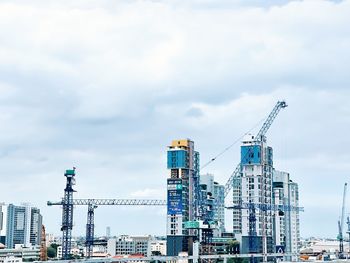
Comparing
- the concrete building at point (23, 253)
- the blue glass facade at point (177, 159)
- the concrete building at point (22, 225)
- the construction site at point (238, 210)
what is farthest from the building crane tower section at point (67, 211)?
the concrete building at point (22, 225)

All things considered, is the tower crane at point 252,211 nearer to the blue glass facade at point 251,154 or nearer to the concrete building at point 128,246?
the blue glass facade at point 251,154

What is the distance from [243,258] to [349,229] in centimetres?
4407

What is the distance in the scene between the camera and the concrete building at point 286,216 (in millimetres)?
143250

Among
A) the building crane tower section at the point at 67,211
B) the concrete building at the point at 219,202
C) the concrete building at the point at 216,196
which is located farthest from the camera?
the concrete building at the point at 219,202

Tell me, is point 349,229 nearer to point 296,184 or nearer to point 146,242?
point 296,184

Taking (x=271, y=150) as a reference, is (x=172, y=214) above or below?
below

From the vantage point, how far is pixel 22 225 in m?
177

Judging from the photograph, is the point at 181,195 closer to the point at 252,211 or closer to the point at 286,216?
the point at 252,211

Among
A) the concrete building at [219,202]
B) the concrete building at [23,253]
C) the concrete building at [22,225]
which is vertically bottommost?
the concrete building at [23,253]

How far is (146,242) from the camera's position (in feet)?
560

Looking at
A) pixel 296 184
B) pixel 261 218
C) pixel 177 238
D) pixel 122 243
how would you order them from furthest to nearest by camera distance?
pixel 122 243 < pixel 296 184 < pixel 261 218 < pixel 177 238

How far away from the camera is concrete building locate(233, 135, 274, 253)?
133 meters

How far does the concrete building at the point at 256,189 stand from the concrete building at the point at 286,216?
468cm

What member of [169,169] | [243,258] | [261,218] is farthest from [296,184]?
[169,169]
